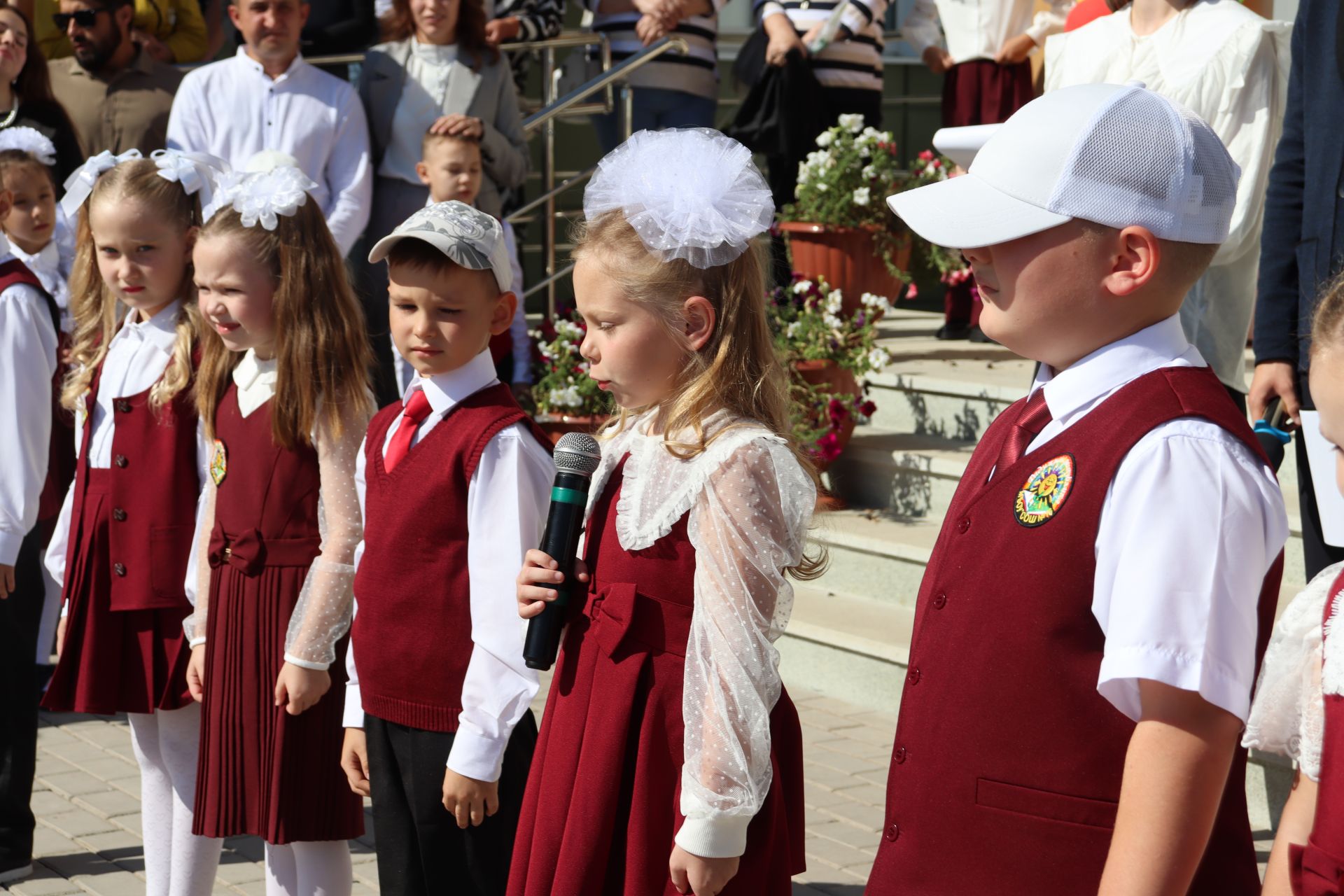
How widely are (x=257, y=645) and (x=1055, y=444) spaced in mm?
2162

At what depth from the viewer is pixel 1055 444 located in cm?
178

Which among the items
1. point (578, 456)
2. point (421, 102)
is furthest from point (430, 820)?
point (421, 102)

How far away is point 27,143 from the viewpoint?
16.2 feet

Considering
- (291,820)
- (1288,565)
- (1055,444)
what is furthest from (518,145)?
(1055,444)

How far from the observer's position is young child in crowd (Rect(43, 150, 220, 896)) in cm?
364

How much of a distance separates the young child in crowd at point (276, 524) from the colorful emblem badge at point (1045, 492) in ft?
6.14

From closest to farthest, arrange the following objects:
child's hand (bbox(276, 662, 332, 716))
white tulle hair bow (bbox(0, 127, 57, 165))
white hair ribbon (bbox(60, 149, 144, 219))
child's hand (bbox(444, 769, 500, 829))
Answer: child's hand (bbox(444, 769, 500, 829)) < child's hand (bbox(276, 662, 332, 716)) < white hair ribbon (bbox(60, 149, 144, 219)) < white tulle hair bow (bbox(0, 127, 57, 165))

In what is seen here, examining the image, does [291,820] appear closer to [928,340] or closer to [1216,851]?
[1216,851]

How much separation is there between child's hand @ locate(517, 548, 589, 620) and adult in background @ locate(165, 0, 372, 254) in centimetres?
432

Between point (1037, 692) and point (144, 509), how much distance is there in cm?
257

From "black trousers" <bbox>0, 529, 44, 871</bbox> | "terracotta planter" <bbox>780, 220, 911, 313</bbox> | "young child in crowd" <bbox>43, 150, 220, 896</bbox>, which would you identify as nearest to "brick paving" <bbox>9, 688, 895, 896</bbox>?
"black trousers" <bbox>0, 529, 44, 871</bbox>

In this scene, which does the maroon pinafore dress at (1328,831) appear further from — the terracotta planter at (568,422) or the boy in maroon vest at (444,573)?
the terracotta planter at (568,422)

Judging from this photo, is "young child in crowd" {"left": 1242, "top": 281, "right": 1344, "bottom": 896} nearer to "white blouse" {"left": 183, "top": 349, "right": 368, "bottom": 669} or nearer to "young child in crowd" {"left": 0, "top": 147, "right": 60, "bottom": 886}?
"white blouse" {"left": 183, "top": 349, "right": 368, "bottom": 669}

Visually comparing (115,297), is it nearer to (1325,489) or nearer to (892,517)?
(1325,489)
